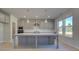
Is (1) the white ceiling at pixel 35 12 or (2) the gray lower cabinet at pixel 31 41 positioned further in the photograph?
(2) the gray lower cabinet at pixel 31 41

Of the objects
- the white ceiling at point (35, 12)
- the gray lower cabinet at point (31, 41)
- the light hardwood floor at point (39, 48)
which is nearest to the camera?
the white ceiling at point (35, 12)

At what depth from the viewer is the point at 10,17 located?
10.2ft

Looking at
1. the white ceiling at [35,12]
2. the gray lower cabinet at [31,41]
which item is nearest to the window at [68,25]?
the white ceiling at [35,12]

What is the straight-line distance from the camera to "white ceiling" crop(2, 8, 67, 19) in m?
2.86

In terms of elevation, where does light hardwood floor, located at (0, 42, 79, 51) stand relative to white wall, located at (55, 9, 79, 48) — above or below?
below

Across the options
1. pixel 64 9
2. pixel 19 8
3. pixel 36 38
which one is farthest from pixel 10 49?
pixel 64 9

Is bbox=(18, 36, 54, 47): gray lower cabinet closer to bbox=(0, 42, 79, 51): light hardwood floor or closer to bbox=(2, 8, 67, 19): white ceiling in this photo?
bbox=(0, 42, 79, 51): light hardwood floor

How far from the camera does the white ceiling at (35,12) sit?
112 inches

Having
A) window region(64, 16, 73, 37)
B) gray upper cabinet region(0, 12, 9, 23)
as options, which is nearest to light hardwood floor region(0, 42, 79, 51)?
window region(64, 16, 73, 37)

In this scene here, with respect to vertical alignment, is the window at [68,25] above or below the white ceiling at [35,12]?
below

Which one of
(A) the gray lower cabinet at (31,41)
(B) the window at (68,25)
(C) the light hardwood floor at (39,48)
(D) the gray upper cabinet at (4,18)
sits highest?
(D) the gray upper cabinet at (4,18)

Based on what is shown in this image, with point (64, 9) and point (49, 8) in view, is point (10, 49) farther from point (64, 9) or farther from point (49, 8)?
point (64, 9)

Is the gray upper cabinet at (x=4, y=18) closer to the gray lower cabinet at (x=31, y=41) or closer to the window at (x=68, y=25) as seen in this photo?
the gray lower cabinet at (x=31, y=41)
